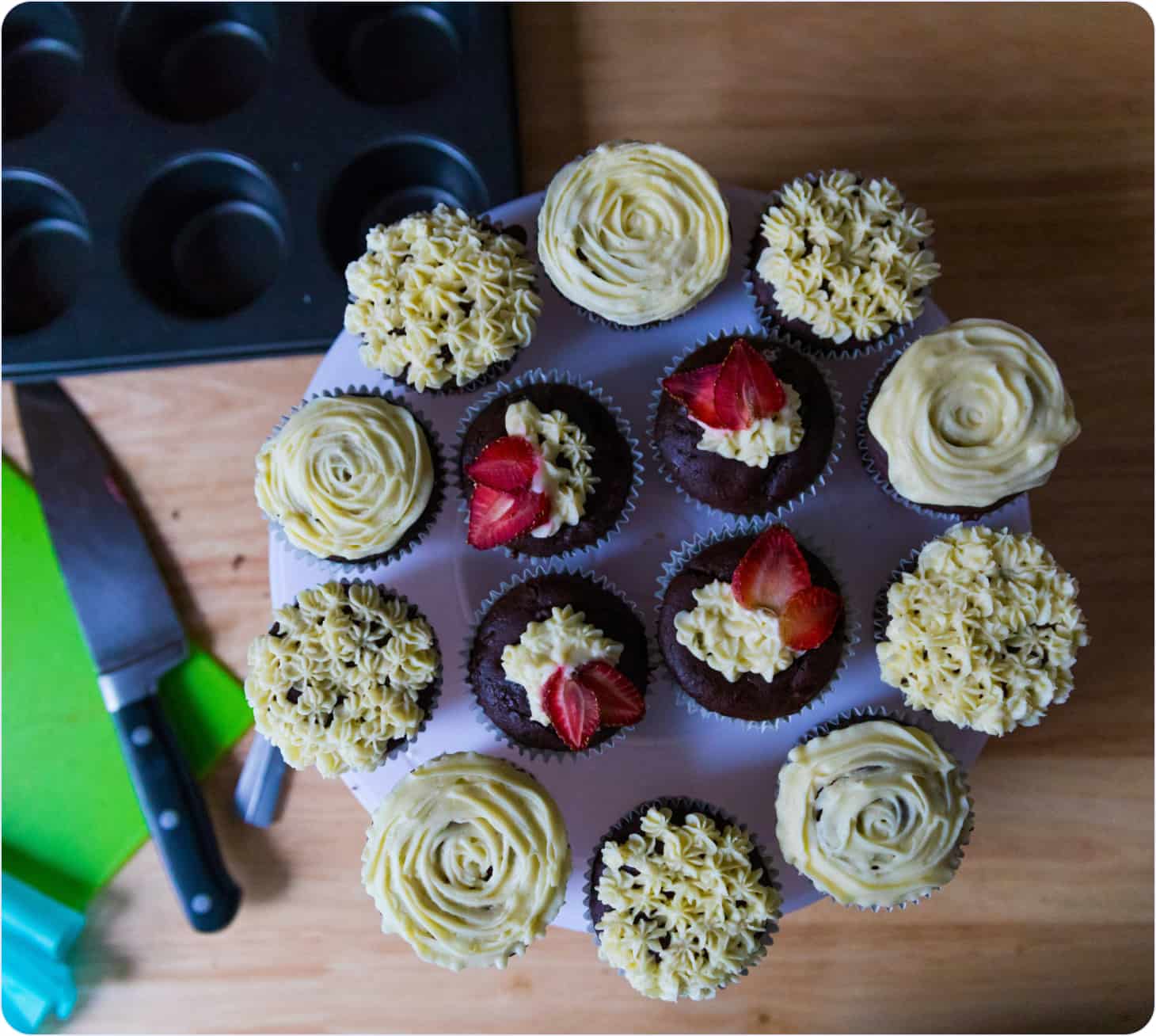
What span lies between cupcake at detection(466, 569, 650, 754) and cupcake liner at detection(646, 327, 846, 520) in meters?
Result: 0.29

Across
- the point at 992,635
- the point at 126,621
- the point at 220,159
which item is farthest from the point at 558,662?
the point at 220,159

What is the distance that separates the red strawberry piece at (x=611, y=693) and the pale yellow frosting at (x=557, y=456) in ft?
1.03

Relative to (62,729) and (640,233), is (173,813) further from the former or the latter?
(640,233)

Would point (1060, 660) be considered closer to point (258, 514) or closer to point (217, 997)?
point (258, 514)

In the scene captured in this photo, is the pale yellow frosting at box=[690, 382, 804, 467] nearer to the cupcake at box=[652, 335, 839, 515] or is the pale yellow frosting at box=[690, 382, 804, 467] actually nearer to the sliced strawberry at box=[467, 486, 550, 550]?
the cupcake at box=[652, 335, 839, 515]

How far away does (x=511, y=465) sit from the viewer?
71.9 inches

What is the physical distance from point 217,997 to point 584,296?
6.49 feet

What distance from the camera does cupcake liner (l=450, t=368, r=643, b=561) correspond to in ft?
6.58

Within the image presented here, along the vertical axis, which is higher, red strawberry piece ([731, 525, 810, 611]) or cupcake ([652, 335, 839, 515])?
cupcake ([652, 335, 839, 515])

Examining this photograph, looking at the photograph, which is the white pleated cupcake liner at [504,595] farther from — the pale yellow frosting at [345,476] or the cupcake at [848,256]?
the cupcake at [848,256]

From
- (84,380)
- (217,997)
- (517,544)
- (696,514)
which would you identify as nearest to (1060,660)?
(696,514)

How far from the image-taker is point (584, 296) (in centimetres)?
189

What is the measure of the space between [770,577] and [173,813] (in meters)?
1.55

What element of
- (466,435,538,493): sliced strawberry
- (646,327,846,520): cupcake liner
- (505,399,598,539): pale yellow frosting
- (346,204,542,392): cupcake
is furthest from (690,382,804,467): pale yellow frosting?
(346,204,542,392): cupcake
